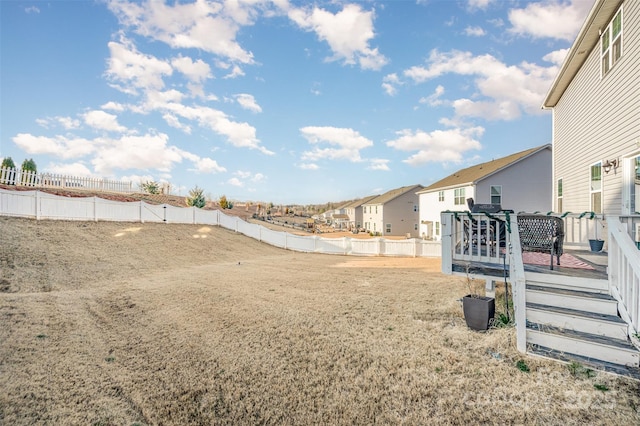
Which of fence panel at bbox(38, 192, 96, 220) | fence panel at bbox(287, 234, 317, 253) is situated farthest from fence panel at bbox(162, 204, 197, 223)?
fence panel at bbox(287, 234, 317, 253)

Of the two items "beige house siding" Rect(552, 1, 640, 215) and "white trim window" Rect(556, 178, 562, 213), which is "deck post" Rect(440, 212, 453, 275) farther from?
"white trim window" Rect(556, 178, 562, 213)

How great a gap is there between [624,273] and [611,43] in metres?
6.17

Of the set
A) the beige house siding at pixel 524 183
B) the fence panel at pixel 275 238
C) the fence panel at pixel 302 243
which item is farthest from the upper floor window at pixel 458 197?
the fence panel at pixel 275 238

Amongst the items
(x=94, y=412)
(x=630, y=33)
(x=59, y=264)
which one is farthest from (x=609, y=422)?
(x=59, y=264)

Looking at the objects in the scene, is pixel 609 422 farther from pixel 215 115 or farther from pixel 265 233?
pixel 215 115

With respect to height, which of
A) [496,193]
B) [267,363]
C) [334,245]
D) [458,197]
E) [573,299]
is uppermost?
[496,193]

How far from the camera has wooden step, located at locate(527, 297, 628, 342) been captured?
11.3 ft

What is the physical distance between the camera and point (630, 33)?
5.59 m

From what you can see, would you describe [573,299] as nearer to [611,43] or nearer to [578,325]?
[578,325]

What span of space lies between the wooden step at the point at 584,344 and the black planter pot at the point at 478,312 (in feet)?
2.21

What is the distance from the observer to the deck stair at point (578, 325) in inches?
129

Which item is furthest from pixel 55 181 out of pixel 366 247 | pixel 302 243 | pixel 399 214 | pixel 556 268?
pixel 399 214

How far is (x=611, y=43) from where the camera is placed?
642cm

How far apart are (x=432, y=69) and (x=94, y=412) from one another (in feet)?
61.6
